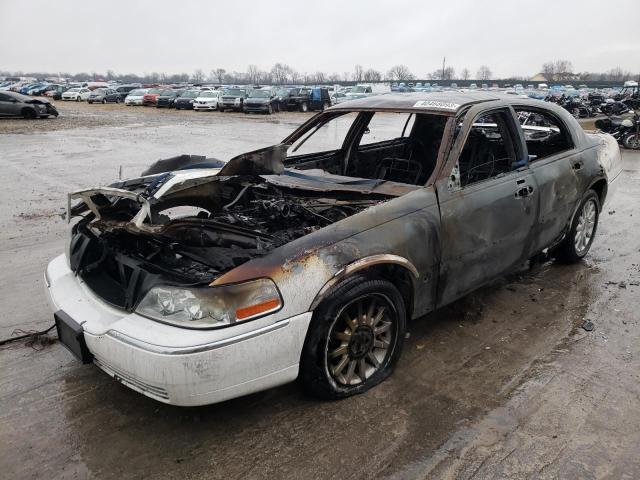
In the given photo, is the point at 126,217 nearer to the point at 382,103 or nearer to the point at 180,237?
the point at 180,237

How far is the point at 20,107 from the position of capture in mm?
24703

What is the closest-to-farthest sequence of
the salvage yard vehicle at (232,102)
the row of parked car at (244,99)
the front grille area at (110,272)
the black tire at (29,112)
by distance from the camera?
the front grille area at (110,272) < the black tire at (29,112) < the row of parked car at (244,99) < the salvage yard vehicle at (232,102)

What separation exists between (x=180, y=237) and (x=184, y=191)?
954mm

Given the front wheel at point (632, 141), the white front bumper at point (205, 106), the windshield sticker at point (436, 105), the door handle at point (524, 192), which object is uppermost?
the white front bumper at point (205, 106)

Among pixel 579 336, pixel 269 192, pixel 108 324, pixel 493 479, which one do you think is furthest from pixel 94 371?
pixel 579 336

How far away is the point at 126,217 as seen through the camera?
331cm

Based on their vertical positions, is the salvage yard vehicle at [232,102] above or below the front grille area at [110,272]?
above

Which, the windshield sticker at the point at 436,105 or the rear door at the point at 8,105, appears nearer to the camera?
the windshield sticker at the point at 436,105

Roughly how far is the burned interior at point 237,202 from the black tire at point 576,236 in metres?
1.60

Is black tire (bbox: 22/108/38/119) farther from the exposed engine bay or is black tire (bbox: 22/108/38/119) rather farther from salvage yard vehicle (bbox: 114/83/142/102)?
the exposed engine bay

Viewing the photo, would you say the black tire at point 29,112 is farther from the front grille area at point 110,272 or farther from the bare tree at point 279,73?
the bare tree at point 279,73

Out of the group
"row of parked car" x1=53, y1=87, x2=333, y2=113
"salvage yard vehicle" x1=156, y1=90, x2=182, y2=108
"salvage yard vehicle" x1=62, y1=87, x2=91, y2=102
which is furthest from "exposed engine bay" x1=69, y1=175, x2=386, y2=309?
"salvage yard vehicle" x1=62, y1=87, x2=91, y2=102

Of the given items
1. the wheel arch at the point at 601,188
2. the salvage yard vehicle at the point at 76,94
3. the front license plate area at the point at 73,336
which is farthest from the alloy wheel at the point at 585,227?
the salvage yard vehicle at the point at 76,94

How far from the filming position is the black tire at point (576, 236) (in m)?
4.98
